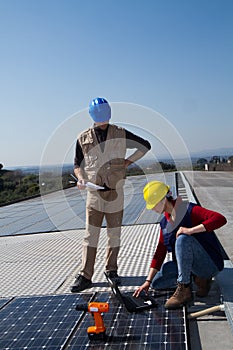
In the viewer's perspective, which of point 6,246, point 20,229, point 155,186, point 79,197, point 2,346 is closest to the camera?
point 2,346

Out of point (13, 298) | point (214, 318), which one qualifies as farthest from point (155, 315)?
point (13, 298)

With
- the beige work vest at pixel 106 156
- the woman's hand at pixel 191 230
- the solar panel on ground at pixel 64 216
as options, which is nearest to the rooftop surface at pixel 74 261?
the solar panel on ground at pixel 64 216

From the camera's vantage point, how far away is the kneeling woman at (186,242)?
8.45 ft

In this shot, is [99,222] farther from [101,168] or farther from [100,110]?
[100,110]

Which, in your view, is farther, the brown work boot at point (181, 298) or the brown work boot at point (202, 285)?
the brown work boot at point (202, 285)

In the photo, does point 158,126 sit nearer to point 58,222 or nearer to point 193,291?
point 193,291

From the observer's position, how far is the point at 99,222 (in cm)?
333

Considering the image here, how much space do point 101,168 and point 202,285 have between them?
1193 mm

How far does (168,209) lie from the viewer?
2736mm

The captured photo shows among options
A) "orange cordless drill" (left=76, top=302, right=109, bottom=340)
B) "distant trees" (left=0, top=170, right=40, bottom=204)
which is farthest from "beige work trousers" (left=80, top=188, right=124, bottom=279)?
"distant trees" (left=0, top=170, right=40, bottom=204)

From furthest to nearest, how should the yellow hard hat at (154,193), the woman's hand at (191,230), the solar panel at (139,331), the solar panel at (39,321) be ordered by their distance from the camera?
the yellow hard hat at (154,193)
the woman's hand at (191,230)
the solar panel at (39,321)
the solar panel at (139,331)

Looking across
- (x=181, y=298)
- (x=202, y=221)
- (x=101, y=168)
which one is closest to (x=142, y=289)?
(x=181, y=298)

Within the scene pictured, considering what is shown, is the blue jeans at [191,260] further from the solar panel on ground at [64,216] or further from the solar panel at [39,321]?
the solar panel on ground at [64,216]

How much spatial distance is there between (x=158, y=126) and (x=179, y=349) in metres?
1.42
